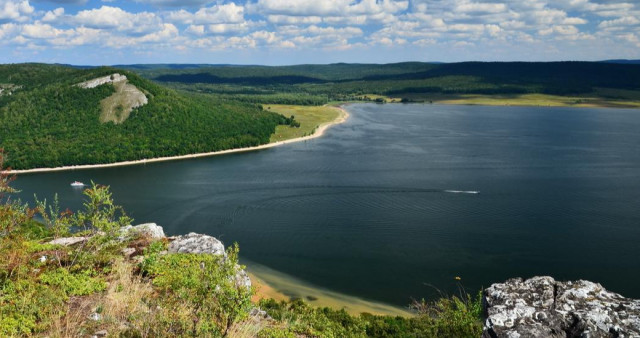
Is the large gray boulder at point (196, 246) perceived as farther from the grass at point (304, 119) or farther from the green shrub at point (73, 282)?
the grass at point (304, 119)

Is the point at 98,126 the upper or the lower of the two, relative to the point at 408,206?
upper

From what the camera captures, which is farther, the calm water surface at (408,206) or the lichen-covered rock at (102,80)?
the lichen-covered rock at (102,80)

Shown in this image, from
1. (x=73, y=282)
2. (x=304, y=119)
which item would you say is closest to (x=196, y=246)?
(x=73, y=282)

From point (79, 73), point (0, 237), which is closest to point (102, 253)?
point (0, 237)

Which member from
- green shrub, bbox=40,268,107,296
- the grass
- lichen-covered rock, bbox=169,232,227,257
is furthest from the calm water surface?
green shrub, bbox=40,268,107,296

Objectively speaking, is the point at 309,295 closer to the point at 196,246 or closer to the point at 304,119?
the point at 196,246

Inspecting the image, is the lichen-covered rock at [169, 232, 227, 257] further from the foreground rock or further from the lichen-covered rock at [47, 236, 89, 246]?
the foreground rock

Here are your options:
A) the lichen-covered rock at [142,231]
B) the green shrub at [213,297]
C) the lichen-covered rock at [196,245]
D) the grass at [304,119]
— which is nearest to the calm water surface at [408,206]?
the grass at [304,119]
